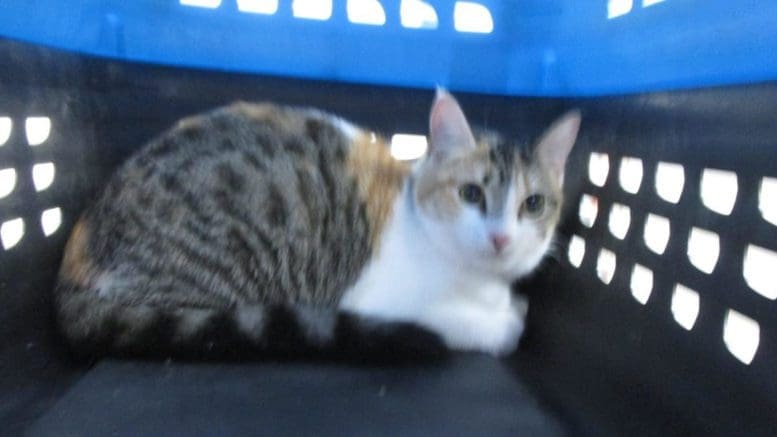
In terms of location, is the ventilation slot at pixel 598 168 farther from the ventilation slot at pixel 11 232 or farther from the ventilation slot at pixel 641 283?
the ventilation slot at pixel 11 232

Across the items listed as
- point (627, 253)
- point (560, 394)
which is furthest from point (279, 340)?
point (627, 253)

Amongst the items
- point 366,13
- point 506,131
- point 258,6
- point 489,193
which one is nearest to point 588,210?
point 489,193

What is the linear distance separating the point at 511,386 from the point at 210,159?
1.90 ft

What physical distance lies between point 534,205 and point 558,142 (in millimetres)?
114

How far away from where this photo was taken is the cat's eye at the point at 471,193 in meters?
1.18

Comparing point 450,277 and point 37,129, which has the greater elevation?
point 37,129

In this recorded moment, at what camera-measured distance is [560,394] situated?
1.04 m

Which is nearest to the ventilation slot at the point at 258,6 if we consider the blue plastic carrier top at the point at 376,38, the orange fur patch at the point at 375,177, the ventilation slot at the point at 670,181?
the blue plastic carrier top at the point at 376,38

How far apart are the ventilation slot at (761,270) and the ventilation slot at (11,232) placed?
3.11 feet

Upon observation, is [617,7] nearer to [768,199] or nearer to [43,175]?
[768,199]

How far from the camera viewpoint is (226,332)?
1006mm

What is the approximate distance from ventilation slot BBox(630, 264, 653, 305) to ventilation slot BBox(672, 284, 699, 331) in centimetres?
6

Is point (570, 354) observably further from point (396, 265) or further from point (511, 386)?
point (396, 265)

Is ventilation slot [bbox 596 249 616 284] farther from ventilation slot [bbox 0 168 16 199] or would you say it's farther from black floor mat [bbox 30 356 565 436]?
→ ventilation slot [bbox 0 168 16 199]
